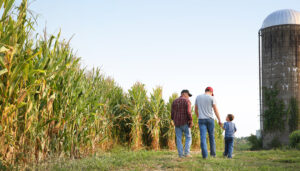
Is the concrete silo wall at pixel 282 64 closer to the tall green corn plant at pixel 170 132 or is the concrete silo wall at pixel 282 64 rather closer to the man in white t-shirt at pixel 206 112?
the tall green corn plant at pixel 170 132

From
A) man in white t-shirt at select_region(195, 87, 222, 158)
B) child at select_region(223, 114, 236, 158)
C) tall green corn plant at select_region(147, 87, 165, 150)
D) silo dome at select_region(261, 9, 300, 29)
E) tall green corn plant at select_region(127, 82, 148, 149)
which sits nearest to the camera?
man in white t-shirt at select_region(195, 87, 222, 158)

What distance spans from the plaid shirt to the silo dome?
52.5 feet

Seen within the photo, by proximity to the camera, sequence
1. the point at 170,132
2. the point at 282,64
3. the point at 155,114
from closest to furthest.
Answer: the point at 155,114 → the point at 170,132 → the point at 282,64

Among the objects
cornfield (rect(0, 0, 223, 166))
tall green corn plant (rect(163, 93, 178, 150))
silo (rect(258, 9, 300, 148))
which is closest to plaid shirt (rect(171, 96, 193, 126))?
cornfield (rect(0, 0, 223, 166))

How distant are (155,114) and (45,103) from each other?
205 inches

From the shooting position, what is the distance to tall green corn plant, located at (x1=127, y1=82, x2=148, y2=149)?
422 inches

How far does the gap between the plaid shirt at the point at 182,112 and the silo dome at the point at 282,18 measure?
16.0 metres

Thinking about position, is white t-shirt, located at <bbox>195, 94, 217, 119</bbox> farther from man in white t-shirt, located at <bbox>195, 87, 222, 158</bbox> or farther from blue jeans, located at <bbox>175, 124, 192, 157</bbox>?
blue jeans, located at <bbox>175, 124, 192, 157</bbox>

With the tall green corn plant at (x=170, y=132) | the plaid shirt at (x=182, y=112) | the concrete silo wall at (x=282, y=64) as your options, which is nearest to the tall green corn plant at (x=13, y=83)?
the plaid shirt at (x=182, y=112)

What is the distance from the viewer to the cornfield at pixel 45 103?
5578 millimetres

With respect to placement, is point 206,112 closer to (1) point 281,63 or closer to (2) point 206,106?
(2) point 206,106

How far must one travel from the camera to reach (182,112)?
827 cm

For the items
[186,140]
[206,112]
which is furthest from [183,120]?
[206,112]

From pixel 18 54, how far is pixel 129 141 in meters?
6.26
